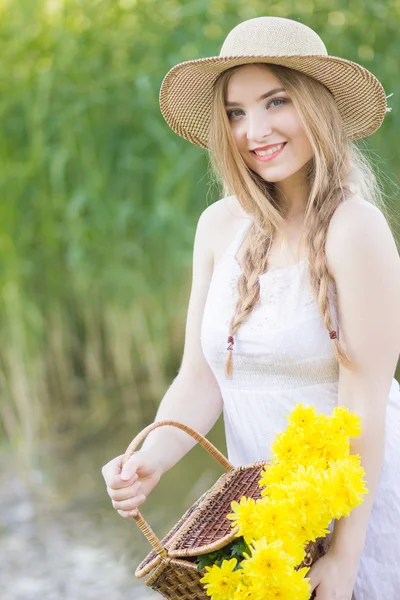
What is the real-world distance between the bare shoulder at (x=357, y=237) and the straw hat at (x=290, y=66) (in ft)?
0.65

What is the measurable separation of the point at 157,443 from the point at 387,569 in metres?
0.35

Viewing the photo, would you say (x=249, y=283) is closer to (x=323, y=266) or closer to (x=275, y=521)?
(x=323, y=266)

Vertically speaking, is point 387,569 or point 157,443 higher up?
point 157,443

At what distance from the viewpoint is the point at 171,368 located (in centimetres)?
325

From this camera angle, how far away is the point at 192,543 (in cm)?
108

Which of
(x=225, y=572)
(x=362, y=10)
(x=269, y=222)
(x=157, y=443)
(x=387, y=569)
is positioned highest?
(x=362, y=10)

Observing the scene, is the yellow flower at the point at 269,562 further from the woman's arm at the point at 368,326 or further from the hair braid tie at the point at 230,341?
the hair braid tie at the point at 230,341

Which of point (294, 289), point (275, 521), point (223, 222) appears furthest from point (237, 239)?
point (275, 521)

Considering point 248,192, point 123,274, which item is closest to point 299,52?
point 248,192

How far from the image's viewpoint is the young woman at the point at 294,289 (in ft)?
3.87

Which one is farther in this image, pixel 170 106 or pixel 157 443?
pixel 170 106

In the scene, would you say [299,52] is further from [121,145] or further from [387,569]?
[121,145]

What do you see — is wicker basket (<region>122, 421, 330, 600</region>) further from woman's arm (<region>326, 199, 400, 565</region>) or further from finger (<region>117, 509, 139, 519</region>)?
woman's arm (<region>326, 199, 400, 565</region>)

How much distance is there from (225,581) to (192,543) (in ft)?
0.31
